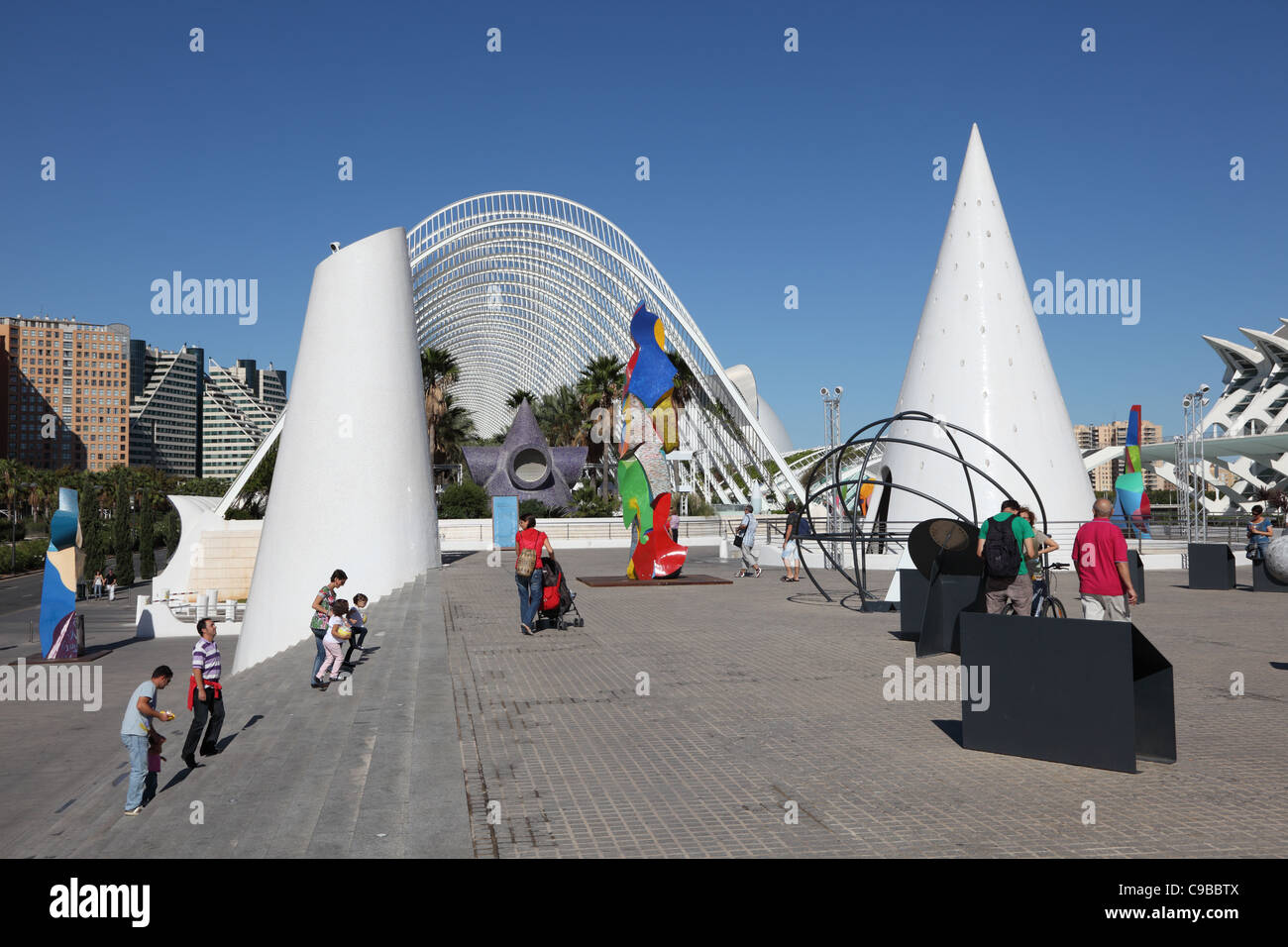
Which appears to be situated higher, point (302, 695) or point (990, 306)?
point (990, 306)

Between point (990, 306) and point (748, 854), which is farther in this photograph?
point (990, 306)

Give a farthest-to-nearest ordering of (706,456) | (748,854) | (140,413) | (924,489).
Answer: (140,413)
(706,456)
(924,489)
(748,854)

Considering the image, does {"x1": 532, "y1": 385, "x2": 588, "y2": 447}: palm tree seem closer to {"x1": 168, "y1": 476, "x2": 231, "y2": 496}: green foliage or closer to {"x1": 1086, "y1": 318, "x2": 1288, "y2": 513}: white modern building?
{"x1": 168, "y1": 476, "x2": 231, "y2": 496}: green foliage

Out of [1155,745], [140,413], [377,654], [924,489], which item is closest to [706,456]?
[924,489]

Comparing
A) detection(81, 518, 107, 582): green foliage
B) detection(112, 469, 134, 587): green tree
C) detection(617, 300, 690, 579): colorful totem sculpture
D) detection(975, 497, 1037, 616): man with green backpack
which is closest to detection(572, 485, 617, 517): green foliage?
detection(112, 469, 134, 587): green tree

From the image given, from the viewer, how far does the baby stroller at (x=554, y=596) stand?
1174cm

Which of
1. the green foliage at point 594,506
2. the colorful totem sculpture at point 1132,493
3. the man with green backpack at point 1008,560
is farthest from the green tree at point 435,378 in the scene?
the man with green backpack at point 1008,560

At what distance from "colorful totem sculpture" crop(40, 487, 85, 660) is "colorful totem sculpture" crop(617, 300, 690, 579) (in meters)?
12.0

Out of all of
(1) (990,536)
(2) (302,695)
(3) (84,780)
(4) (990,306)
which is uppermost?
(4) (990,306)

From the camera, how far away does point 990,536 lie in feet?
28.8

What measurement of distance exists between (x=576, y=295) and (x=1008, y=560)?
169ft

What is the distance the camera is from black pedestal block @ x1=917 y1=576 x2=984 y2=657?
9.34 m
